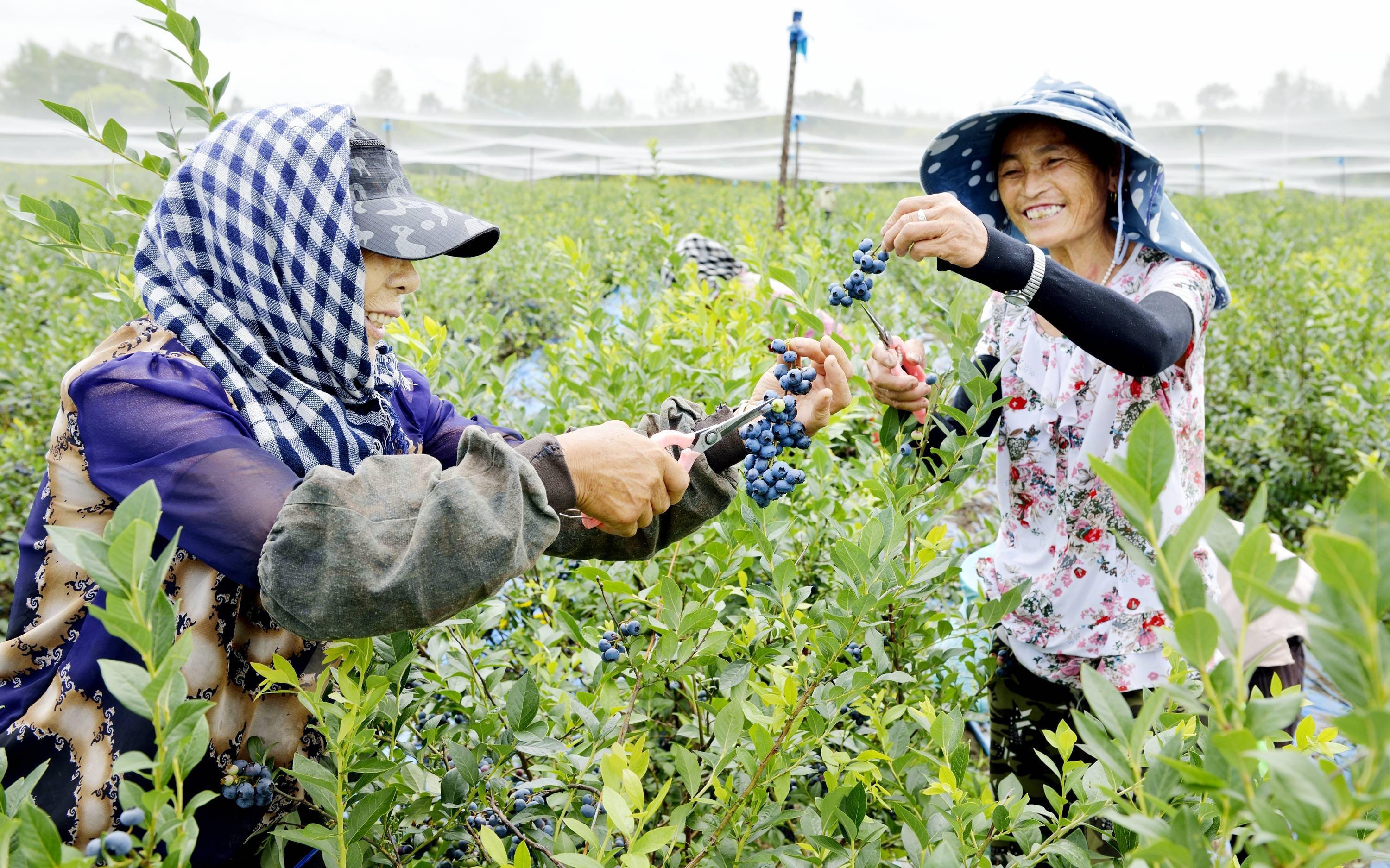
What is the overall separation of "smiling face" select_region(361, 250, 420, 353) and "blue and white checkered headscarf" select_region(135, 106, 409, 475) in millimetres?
76

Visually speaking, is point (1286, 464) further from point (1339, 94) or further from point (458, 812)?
point (1339, 94)

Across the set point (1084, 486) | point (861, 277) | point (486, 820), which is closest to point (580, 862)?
point (486, 820)

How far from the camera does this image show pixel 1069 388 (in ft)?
6.47

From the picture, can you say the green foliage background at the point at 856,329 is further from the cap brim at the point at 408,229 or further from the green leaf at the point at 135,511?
the green leaf at the point at 135,511

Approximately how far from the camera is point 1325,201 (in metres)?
16.4

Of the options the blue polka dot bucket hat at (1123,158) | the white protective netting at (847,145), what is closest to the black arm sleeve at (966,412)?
the blue polka dot bucket hat at (1123,158)

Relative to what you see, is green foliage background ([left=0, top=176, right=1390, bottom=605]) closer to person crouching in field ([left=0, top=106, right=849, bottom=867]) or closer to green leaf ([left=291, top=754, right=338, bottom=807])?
person crouching in field ([left=0, top=106, right=849, bottom=867])

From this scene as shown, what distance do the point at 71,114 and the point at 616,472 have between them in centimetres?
121

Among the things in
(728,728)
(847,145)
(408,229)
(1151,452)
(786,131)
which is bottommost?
(728,728)

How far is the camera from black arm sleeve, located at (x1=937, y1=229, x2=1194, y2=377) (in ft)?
5.11

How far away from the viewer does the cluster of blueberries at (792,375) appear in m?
1.51

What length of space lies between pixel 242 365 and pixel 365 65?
14939mm

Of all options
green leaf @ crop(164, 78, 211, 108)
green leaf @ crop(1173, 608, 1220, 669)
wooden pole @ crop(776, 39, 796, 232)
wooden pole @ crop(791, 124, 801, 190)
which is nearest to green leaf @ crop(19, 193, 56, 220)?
green leaf @ crop(164, 78, 211, 108)

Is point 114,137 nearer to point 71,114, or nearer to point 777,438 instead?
point 71,114
